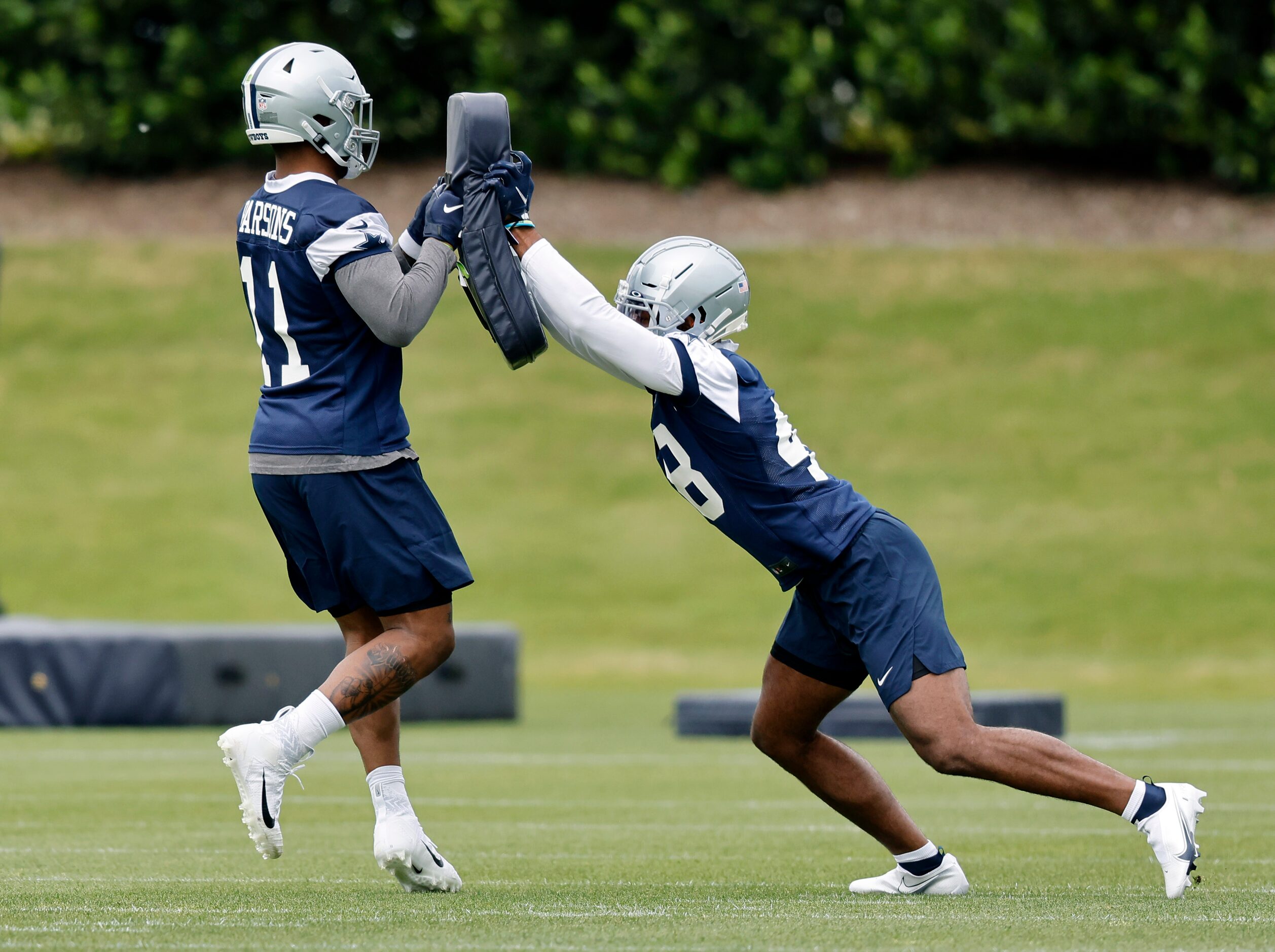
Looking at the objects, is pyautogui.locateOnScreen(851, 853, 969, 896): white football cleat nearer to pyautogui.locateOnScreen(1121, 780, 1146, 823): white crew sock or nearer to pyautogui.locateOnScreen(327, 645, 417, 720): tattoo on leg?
pyautogui.locateOnScreen(1121, 780, 1146, 823): white crew sock

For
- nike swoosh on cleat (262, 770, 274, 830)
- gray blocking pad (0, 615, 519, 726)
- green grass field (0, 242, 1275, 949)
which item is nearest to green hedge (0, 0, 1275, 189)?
green grass field (0, 242, 1275, 949)

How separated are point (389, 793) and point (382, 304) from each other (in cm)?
141

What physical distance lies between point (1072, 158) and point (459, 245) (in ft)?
74.0

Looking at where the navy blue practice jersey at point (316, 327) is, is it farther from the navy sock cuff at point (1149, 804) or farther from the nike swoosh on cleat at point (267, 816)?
the navy sock cuff at point (1149, 804)

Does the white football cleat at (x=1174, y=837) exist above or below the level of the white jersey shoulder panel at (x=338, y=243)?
below

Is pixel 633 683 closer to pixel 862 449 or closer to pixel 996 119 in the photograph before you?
pixel 862 449

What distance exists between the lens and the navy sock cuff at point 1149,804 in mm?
A: 5320

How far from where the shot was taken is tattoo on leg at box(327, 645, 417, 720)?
530 centimetres

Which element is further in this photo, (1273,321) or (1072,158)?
(1072,158)

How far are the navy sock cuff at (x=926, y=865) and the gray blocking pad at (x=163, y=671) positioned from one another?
7.05 m

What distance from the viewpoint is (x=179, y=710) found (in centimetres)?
1288

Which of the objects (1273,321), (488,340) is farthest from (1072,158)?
(488,340)

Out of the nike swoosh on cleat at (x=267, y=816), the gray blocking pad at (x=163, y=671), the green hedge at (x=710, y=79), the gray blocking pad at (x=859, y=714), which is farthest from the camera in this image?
the green hedge at (x=710, y=79)

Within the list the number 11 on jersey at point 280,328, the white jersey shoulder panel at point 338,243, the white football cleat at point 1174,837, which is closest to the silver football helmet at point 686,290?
the white jersey shoulder panel at point 338,243
